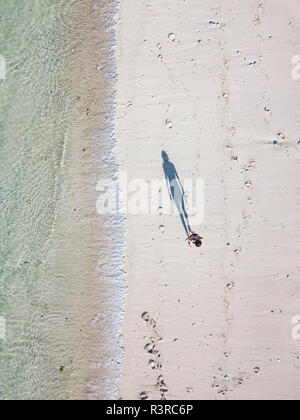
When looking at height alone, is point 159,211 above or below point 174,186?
below

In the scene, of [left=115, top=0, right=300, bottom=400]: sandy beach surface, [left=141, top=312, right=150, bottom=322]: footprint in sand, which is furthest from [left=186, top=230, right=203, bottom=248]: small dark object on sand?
[left=141, top=312, right=150, bottom=322]: footprint in sand

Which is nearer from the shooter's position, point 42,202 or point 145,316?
point 145,316

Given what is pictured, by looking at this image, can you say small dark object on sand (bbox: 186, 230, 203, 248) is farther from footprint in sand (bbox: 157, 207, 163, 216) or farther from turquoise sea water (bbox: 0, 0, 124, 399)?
turquoise sea water (bbox: 0, 0, 124, 399)

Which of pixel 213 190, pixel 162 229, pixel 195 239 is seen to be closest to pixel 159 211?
pixel 162 229

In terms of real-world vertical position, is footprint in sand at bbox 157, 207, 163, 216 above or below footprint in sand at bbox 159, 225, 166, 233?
above

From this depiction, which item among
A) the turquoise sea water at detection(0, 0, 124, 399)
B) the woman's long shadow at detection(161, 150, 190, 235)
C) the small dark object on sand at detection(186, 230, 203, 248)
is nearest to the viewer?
the small dark object on sand at detection(186, 230, 203, 248)

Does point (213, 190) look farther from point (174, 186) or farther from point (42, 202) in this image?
point (42, 202)

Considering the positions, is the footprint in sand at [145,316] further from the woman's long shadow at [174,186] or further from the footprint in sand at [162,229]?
the woman's long shadow at [174,186]
